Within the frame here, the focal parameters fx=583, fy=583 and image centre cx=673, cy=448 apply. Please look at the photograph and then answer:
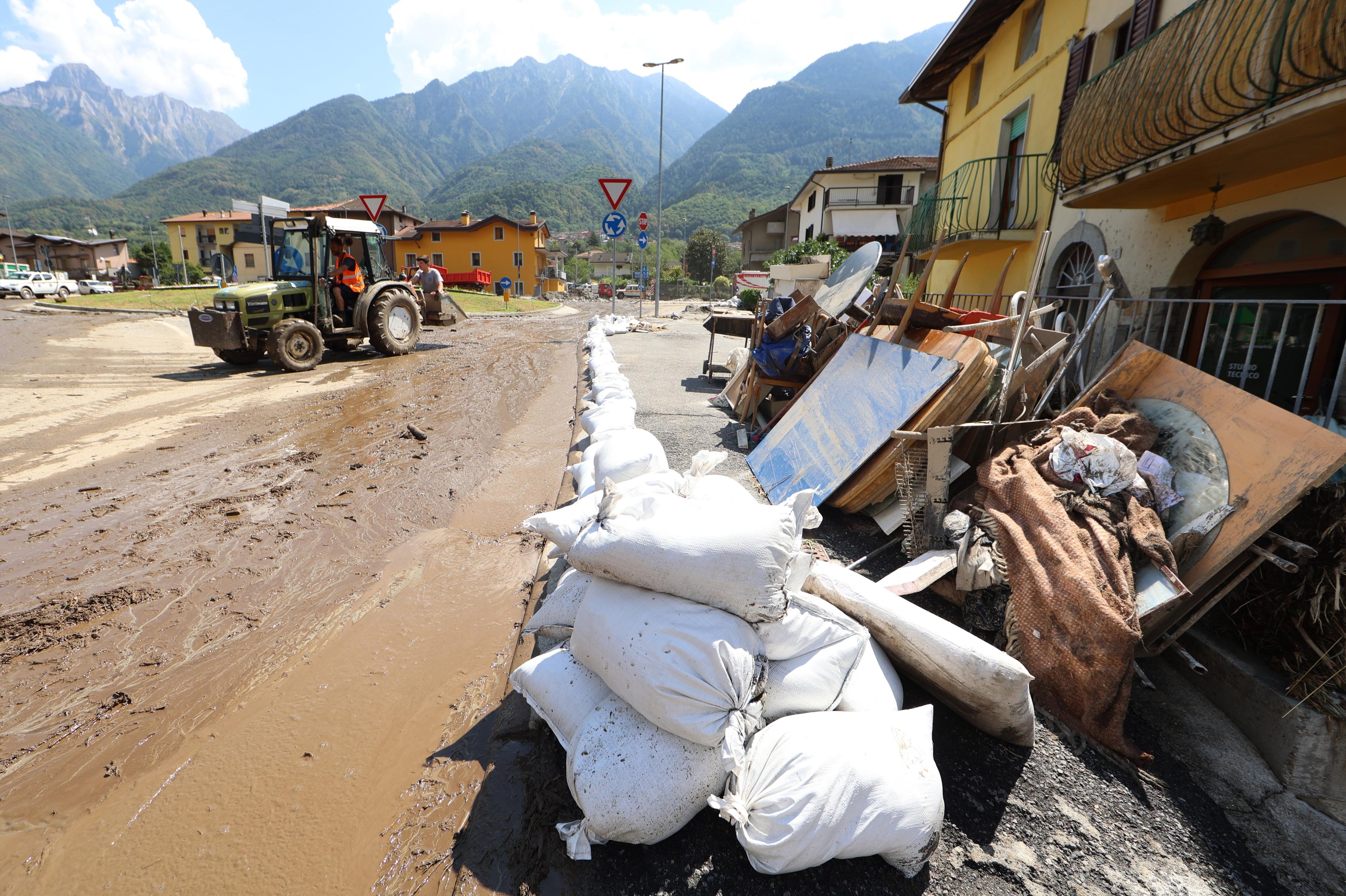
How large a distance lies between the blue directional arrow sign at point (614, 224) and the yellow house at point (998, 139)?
5855 millimetres

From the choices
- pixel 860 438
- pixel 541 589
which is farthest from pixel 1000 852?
pixel 860 438

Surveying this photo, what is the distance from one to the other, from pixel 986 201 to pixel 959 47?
306 centimetres

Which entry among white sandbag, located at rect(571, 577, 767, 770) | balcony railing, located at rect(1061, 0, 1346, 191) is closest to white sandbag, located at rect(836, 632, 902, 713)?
white sandbag, located at rect(571, 577, 767, 770)

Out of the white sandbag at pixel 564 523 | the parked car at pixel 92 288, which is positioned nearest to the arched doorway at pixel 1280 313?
the white sandbag at pixel 564 523

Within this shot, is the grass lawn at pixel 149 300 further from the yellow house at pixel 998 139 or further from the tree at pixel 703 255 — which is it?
the tree at pixel 703 255

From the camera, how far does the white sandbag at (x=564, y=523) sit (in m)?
2.37

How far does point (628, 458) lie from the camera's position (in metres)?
3.25

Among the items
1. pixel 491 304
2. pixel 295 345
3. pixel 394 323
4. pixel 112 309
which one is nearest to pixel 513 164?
pixel 491 304

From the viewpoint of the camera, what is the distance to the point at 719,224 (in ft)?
298

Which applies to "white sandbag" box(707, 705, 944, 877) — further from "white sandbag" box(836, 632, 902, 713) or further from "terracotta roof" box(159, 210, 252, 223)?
"terracotta roof" box(159, 210, 252, 223)

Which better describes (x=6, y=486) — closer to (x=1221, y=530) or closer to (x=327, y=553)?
(x=327, y=553)

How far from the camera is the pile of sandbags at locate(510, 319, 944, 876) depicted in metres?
1.43

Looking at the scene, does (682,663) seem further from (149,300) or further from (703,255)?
(703,255)

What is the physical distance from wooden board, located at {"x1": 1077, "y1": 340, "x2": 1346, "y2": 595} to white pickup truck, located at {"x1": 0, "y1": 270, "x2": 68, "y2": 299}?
31.1 metres
